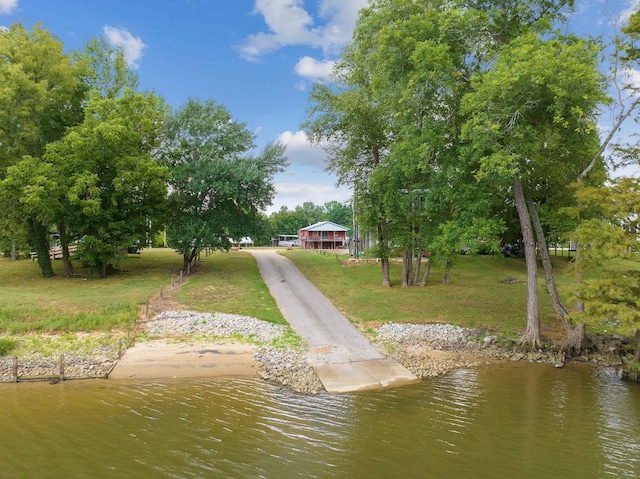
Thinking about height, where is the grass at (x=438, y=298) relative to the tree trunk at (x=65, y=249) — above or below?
below

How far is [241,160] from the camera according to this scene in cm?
2669

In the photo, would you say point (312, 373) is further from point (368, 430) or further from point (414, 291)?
point (414, 291)

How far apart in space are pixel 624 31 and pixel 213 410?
15.6 metres

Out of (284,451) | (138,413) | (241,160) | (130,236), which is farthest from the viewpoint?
(241,160)

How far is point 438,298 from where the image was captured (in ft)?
70.3

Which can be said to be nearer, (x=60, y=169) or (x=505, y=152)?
(x=505, y=152)

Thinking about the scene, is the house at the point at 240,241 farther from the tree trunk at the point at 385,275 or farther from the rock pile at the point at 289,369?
the rock pile at the point at 289,369

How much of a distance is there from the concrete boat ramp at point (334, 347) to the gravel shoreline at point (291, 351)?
18.1 inches

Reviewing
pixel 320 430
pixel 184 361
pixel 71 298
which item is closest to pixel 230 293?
pixel 71 298

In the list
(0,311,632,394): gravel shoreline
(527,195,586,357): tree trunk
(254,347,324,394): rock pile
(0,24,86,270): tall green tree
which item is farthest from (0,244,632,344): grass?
(0,24,86,270): tall green tree

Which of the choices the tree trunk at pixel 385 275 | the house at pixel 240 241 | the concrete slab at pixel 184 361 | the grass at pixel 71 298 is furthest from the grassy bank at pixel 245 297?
the concrete slab at pixel 184 361

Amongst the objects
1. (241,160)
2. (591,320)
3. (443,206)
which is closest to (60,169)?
(241,160)

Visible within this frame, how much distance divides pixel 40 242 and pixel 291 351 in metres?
21.3

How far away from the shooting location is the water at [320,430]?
24.1 feet
